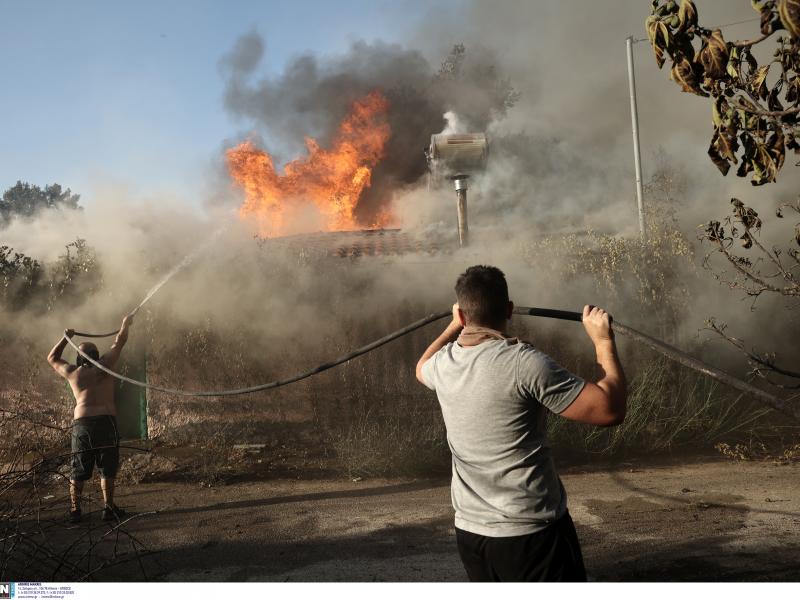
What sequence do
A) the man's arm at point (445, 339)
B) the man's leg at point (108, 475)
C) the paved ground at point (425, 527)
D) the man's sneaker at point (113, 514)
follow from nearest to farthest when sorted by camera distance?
the man's arm at point (445, 339) → the paved ground at point (425, 527) → the man's sneaker at point (113, 514) → the man's leg at point (108, 475)

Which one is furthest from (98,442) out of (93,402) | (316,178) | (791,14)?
(316,178)

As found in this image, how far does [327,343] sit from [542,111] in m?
10.7

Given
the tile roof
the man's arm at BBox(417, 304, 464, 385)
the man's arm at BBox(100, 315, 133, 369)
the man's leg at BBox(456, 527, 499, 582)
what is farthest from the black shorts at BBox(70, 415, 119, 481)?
the man's leg at BBox(456, 527, 499, 582)

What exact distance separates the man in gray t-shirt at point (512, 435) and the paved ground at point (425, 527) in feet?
7.14

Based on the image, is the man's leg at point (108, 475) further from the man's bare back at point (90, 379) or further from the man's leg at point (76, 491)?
the man's bare back at point (90, 379)

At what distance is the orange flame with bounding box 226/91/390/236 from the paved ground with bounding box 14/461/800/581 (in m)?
8.34

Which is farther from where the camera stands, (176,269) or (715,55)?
(176,269)

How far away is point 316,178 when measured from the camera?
15062 millimetres

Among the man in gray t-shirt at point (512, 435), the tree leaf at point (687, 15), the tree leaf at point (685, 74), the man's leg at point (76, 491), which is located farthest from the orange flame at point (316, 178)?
the tree leaf at point (687, 15)

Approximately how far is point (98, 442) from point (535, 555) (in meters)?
5.14

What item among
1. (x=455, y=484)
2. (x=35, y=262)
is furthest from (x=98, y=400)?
(x=455, y=484)

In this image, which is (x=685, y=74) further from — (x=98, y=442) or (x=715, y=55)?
(x=98, y=442)

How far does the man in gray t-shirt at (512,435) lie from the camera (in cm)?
217

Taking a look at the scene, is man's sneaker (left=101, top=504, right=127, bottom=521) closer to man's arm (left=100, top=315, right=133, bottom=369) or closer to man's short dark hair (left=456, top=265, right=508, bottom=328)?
man's arm (left=100, top=315, right=133, bottom=369)
